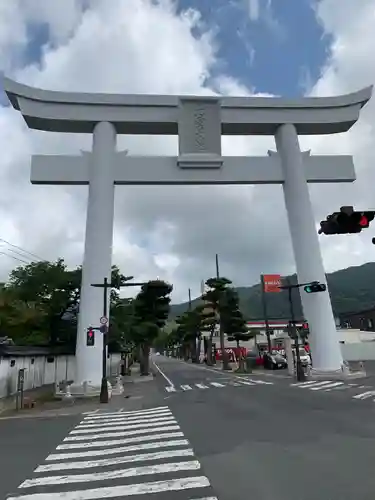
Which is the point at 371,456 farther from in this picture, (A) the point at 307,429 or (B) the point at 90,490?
(B) the point at 90,490

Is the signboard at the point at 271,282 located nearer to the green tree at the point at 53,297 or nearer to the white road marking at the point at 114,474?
the green tree at the point at 53,297

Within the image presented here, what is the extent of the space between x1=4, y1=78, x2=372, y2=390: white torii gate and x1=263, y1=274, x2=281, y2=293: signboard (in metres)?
22.4

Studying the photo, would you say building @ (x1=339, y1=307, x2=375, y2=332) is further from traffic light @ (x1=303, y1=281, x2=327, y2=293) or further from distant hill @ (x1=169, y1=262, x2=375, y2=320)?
traffic light @ (x1=303, y1=281, x2=327, y2=293)

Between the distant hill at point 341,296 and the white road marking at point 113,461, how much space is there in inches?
3320

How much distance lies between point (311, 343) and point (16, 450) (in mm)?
20629

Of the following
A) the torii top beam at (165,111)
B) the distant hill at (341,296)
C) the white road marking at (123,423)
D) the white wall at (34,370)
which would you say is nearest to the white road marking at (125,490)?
the white road marking at (123,423)

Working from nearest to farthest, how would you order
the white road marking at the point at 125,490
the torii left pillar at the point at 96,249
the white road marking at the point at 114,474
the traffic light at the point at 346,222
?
the white road marking at the point at 125,490 → the white road marking at the point at 114,474 → the traffic light at the point at 346,222 → the torii left pillar at the point at 96,249

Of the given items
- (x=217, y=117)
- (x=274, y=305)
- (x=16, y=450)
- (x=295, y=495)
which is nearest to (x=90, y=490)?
(x=295, y=495)

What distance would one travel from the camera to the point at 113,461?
7590 millimetres

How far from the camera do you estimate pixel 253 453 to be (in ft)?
25.7

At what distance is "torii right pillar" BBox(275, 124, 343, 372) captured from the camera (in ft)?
86.1

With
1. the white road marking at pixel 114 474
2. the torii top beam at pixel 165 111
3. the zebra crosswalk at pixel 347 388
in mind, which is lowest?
the white road marking at pixel 114 474

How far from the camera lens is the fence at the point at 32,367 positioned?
77.0ft

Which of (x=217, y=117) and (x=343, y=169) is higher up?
(x=217, y=117)
